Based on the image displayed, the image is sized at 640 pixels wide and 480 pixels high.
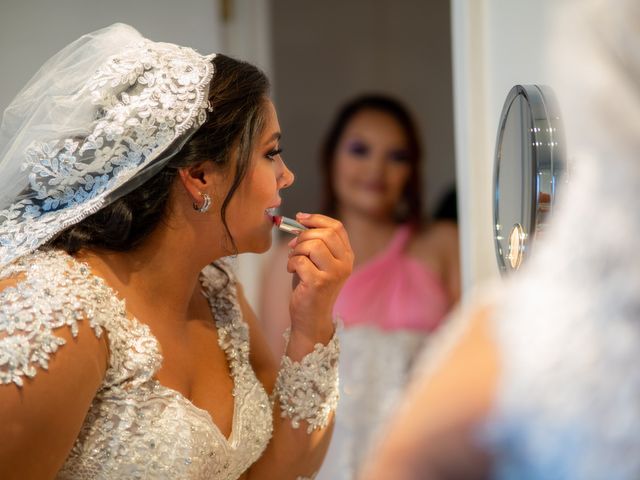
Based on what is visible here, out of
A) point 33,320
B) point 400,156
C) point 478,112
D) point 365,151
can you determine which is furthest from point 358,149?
point 33,320

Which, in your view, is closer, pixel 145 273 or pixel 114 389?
pixel 114 389

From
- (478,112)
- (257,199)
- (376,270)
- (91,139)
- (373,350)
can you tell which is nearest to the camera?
(91,139)

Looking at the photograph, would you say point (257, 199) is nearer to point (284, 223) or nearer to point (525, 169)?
point (284, 223)

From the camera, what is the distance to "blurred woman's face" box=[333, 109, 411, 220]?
8.42ft

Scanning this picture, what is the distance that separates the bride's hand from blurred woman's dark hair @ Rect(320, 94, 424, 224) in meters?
1.23

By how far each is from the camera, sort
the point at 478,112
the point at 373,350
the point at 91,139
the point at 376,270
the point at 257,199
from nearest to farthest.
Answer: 1. the point at 91,139
2. the point at 257,199
3. the point at 478,112
4. the point at 373,350
5. the point at 376,270

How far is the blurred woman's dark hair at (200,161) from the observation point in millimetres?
1249

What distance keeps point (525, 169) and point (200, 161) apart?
0.45 metres

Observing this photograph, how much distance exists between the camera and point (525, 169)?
1128mm

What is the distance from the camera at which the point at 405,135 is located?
2.60 metres

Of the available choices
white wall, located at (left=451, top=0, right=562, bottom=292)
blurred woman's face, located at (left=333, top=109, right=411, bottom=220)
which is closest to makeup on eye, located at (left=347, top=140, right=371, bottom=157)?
blurred woman's face, located at (left=333, top=109, right=411, bottom=220)

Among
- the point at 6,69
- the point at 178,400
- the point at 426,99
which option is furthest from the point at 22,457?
the point at 426,99

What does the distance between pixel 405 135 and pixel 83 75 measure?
4.78 feet

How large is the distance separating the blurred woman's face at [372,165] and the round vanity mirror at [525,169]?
131cm
